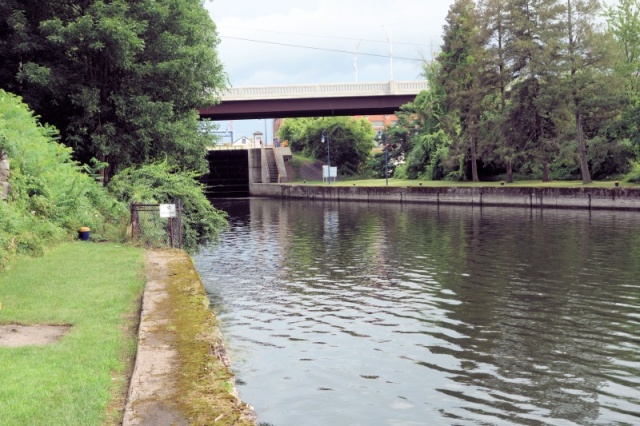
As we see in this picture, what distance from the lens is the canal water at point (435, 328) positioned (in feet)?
33.9

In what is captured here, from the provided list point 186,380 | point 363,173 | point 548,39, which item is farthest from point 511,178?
point 186,380

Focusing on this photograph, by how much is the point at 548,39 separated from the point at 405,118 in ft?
119

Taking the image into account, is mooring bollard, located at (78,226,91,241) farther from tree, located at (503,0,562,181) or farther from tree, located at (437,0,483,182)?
tree, located at (437,0,483,182)

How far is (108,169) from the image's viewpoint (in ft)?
103

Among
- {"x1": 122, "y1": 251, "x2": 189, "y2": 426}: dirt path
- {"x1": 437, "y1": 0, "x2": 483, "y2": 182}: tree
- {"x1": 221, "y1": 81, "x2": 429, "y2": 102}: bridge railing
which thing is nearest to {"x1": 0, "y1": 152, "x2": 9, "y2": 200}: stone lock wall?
{"x1": 122, "y1": 251, "x2": 189, "y2": 426}: dirt path

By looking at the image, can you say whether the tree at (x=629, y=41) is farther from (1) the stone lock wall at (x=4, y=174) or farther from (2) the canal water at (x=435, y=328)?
(1) the stone lock wall at (x=4, y=174)

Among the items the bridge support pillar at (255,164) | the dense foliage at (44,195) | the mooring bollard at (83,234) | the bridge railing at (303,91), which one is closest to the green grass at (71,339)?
the dense foliage at (44,195)

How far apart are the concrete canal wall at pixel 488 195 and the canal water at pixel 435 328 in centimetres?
1624

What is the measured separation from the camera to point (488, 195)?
5544cm

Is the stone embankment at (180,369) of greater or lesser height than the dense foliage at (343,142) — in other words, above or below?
below

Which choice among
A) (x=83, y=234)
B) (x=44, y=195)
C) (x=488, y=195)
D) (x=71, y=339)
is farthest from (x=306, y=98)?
(x=71, y=339)

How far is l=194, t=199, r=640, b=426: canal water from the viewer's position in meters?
10.3

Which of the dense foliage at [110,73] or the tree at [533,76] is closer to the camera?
the dense foliage at [110,73]

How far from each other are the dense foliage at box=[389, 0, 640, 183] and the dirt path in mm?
46124
